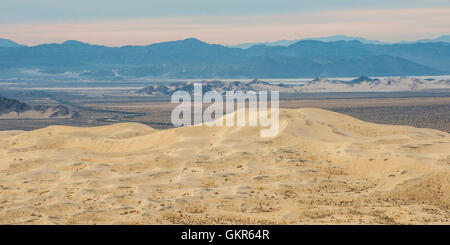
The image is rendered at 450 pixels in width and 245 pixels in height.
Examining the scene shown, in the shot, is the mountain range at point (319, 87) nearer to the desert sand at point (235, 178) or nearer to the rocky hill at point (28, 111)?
the rocky hill at point (28, 111)

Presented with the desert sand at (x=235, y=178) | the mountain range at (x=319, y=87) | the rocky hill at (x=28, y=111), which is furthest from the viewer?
the mountain range at (x=319, y=87)

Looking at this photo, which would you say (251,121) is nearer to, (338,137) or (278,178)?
(338,137)

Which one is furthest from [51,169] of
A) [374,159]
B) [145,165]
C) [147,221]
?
[374,159]

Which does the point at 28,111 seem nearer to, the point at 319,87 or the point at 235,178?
the point at 235,178

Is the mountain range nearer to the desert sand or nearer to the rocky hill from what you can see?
the rocky hill

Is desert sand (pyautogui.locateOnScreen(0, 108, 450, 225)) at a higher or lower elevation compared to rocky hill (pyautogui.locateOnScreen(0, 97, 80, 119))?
higher

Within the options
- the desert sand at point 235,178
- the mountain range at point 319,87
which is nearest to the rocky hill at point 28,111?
the mountain range at point 319,87

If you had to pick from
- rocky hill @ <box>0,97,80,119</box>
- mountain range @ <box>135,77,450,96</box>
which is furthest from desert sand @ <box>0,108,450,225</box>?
mountain range @ <box>135,77,450,96</box>

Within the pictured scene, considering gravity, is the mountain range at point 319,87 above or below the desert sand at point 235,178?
below

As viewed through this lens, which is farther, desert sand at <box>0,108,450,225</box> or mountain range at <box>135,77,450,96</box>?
mountain range at <box>135,77,450,96</box>
